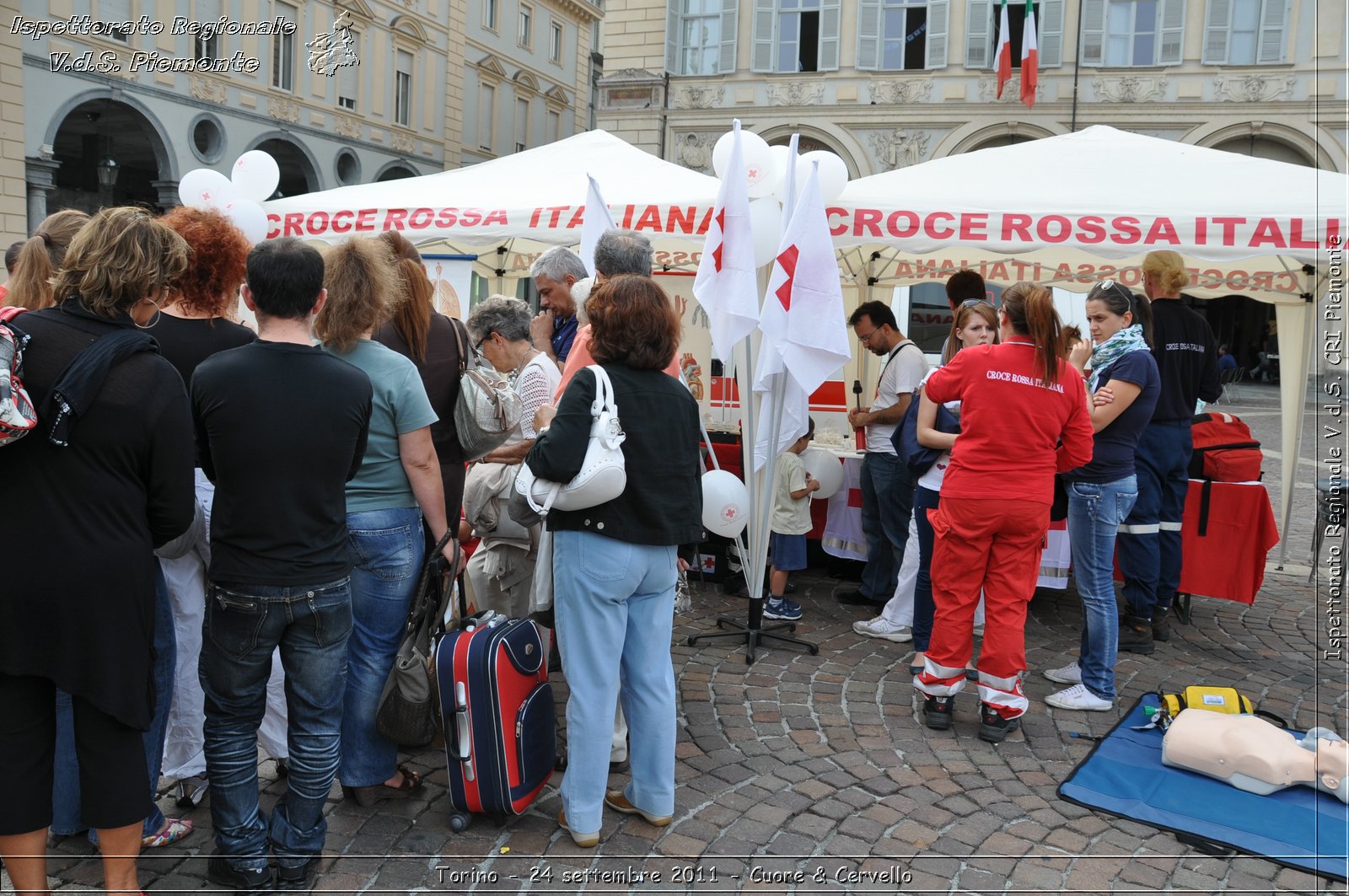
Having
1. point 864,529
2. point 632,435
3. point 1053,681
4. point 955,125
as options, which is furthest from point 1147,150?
point 955,125

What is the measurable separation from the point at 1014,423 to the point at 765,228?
208 cm

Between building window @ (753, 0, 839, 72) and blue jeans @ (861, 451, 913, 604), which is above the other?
building window @ (753, 0, 839, 72)

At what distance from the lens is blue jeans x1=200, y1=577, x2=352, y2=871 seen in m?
2.53

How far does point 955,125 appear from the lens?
2159 centimetres

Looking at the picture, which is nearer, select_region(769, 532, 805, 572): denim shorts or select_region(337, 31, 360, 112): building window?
select_region(769, 532, 805, 572): denim shorts

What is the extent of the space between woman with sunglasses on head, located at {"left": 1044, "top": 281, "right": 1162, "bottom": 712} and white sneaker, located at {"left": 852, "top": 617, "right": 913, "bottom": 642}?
3.21ft

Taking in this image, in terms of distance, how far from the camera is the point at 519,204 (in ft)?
22.5

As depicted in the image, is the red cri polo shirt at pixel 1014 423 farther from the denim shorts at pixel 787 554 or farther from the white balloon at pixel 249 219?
the white balloon at pixel 249 219

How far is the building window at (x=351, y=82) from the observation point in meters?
25.7

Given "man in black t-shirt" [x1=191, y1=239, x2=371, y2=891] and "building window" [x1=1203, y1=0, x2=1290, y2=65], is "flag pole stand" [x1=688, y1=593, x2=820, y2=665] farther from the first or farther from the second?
"building window" [x1=1203, y1=0, x2=1290, y2=65]

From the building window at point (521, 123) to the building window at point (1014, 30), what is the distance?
1768cm

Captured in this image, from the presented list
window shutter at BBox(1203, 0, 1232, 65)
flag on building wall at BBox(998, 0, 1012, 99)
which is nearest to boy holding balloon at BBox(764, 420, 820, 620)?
flag on building wall at BBox(998, 0, 1012, 99)

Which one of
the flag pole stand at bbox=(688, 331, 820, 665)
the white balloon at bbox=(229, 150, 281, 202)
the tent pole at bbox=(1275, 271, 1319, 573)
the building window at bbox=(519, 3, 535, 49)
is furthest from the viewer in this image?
the building window at bbox=(519, 3, 535, 49)

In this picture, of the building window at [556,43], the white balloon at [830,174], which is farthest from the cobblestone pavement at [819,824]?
the building window at [556,43]
